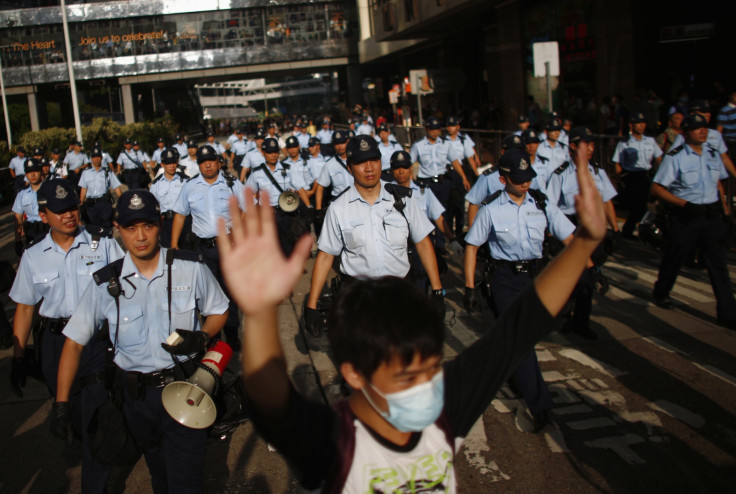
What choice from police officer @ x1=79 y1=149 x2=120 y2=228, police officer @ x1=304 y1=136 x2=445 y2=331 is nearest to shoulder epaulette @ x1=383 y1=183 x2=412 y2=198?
police officer @ x1=304 y1=136 x2=445 y2=331

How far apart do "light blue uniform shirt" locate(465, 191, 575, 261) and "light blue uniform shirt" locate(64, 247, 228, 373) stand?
8.95 ft

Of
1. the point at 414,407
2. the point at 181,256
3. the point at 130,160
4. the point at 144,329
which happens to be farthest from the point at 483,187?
the point at 130,160

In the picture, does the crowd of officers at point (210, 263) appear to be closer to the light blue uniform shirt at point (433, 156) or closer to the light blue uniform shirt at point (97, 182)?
the light blue uniform shirt at point (433, 156)

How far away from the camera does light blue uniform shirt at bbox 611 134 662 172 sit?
1122 cm

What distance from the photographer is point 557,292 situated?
80.7 inches

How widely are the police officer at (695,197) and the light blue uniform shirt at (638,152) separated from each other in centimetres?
378

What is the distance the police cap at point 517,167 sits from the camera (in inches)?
216

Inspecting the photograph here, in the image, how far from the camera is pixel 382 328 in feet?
5.84

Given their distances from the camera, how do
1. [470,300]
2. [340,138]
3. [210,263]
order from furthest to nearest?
[340,138]
[210,263]
[470,300]

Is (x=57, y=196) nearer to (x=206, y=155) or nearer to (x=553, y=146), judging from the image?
(x=206, y=155)

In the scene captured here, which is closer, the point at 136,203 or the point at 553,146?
the point at 136,203

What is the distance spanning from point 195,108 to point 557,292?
280 feet

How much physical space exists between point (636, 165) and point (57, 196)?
9.35 metres

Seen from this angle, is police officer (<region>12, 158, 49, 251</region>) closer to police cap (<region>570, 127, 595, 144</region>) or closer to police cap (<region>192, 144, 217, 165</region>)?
police cap (<region>192, 144, 217, 165</region>)
